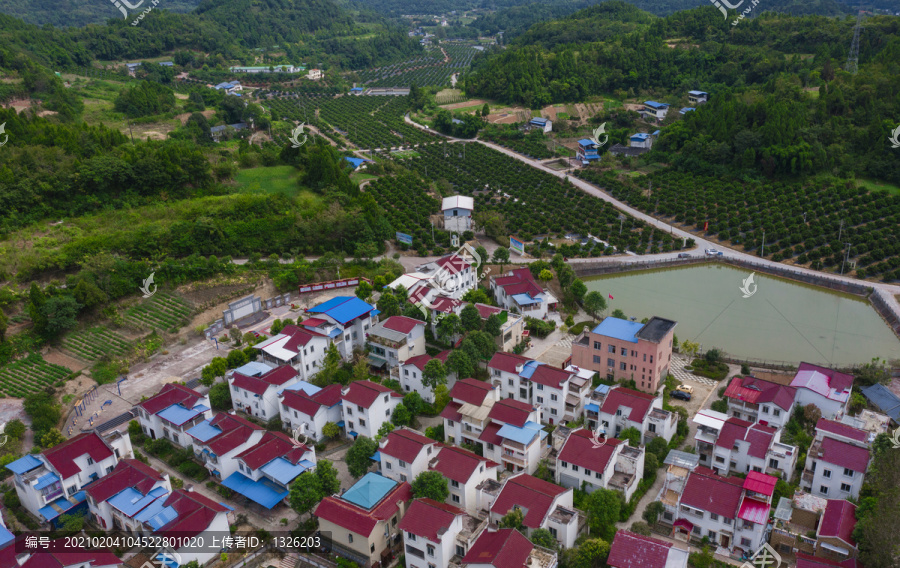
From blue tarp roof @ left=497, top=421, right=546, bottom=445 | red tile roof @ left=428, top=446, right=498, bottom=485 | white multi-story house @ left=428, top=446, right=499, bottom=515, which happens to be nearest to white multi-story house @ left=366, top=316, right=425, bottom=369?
blue tarp roof @ left=497, top=421, right=546, bottom=445

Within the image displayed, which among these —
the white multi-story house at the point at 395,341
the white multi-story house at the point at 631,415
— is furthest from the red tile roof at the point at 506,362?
the white multi-story house at the point at 395,341

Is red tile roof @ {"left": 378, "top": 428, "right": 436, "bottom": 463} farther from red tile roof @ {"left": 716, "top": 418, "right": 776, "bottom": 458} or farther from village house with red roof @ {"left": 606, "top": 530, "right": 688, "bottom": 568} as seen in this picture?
red tile roof @ {"left": 716, "top": 418, "right": 776, "bottom": 458}

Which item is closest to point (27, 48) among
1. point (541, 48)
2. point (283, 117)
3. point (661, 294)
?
point (283, 117)

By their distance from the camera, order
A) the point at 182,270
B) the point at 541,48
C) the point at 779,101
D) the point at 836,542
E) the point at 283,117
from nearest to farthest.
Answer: the point at 836,542 → the point at 182,270 → the point at 779,101 → the point at 283,117 → the point at 541,48

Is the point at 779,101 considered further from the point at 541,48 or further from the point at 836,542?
the point at 836,542

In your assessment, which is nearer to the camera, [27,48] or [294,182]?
[294,182]

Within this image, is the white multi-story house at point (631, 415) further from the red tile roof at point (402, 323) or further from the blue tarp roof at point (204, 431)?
the blue tarp roof at point (204, 431)

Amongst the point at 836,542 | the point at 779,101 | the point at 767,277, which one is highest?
the point at 779,101
